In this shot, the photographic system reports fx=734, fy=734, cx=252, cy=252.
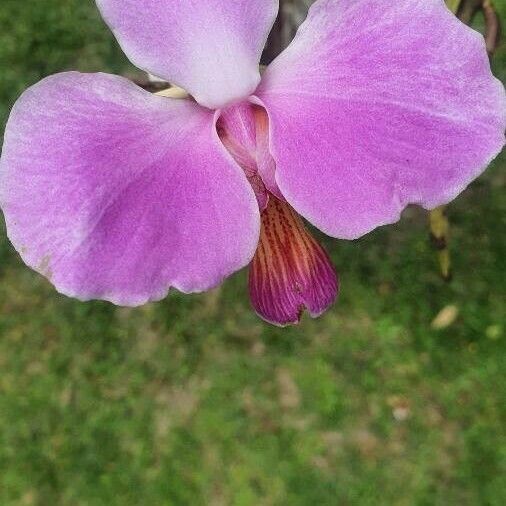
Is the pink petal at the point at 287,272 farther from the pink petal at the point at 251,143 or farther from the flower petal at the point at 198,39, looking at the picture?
the flower petal at the point at 198,39

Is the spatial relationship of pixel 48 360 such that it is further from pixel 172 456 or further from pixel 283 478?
pixel 283 478

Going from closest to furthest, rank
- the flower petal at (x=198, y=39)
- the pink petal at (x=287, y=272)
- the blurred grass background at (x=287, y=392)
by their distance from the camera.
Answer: the flower petal at (x=198, y=39), the pink petal at (x=287, y=272), the blurred grass background at (x=287, y=392)

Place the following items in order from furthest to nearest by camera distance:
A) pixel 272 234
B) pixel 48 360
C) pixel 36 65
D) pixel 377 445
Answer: pixel 36 65
pixel 48 360
pixel 377 445
pixel 272 234

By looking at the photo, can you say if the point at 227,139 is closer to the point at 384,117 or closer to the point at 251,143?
the point at 251,143

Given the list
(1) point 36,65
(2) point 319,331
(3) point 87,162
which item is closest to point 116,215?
(3) point 87,162

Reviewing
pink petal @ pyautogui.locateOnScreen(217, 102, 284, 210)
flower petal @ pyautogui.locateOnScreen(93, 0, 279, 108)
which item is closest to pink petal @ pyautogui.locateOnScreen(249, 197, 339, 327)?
pink petal @ pyautogui.locateOnScreen(217, 102, 284, 210)

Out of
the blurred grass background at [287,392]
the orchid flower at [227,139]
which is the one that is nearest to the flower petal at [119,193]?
the orchid flower at [227,139]
